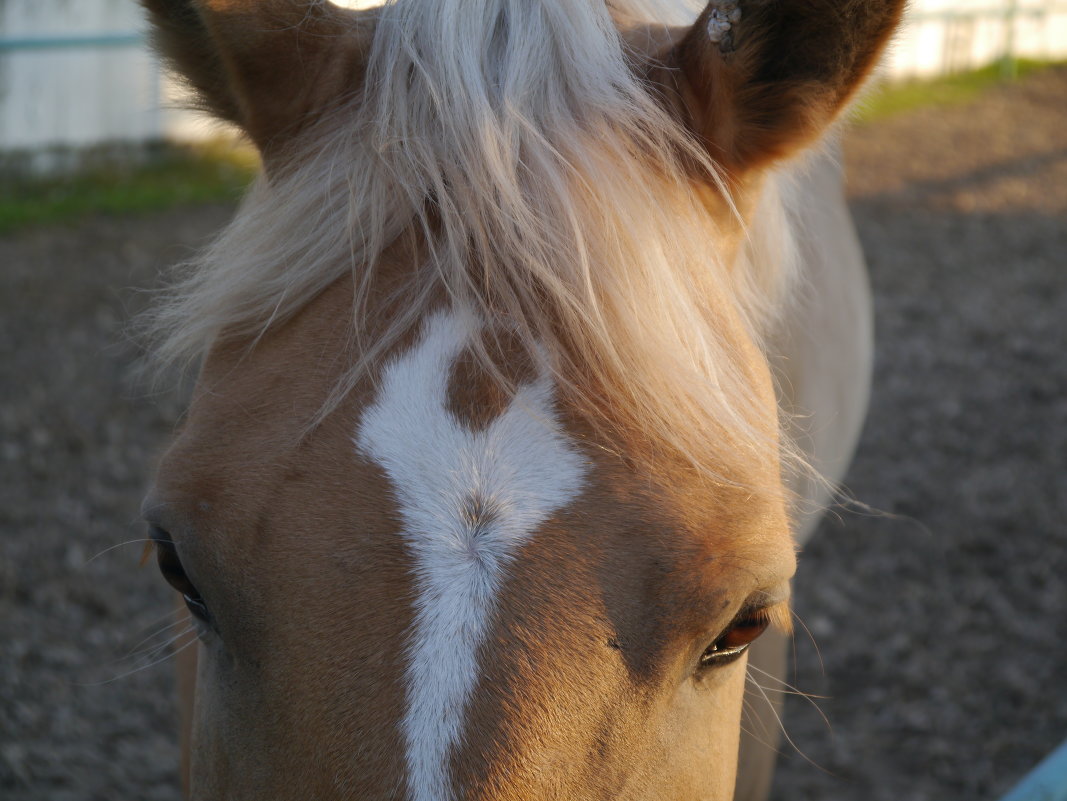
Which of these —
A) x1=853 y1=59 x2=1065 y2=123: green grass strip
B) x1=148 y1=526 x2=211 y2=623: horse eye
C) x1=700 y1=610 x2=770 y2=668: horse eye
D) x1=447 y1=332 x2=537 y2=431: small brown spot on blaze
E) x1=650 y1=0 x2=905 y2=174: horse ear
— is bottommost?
x1=853 y1=59 x2=1065 y2=123: green grass strip

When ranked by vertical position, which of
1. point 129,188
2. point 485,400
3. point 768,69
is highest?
point 768,69

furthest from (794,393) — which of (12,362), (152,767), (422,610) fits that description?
(12,362)

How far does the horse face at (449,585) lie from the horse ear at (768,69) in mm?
416

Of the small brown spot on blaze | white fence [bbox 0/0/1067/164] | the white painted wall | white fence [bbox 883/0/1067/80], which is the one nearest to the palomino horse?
the small brown spot on blaze

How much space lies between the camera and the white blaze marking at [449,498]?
2.83ft

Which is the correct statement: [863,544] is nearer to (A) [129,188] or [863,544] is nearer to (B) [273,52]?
(B) [273,52]

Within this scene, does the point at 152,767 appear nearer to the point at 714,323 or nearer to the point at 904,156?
the point at 714,323

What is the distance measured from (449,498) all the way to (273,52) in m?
0.65

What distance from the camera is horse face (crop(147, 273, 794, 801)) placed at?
34.4 inches

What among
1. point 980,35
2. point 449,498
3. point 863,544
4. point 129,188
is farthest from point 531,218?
point 980,35

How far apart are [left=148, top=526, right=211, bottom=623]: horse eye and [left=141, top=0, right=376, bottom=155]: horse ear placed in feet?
1.75

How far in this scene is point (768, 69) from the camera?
1136 millimetres

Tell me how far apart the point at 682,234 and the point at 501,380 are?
0.31 meters

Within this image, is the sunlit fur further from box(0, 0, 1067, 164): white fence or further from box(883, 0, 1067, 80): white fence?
box(883, 0, 1067, 80): white fence
